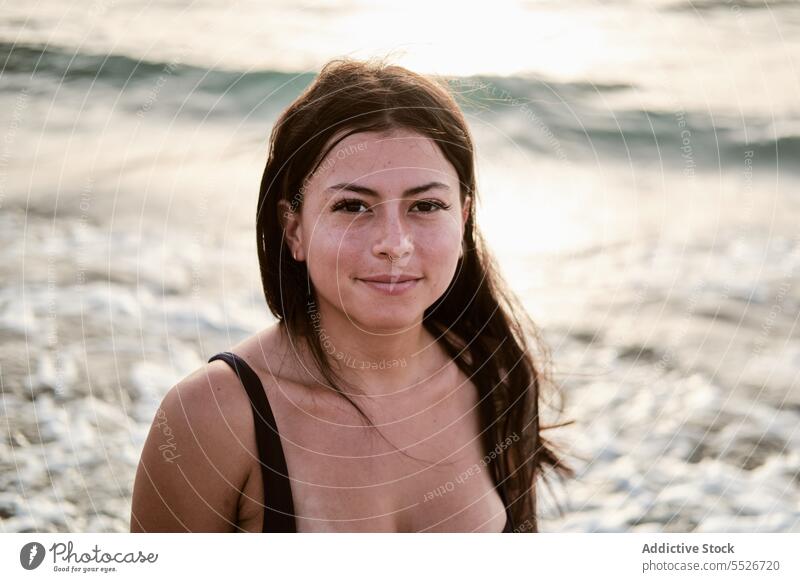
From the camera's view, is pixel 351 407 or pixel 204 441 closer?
pixel 204 441

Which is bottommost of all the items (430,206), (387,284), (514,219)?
(514,219)

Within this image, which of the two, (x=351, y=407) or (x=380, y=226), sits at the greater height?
(x=380, y=226)

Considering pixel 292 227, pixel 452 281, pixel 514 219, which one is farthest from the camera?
pixel 514 219

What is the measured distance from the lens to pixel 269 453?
1750mm

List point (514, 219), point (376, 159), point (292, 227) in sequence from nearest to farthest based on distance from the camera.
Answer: point (376, 159)
point (292, 227)
point (514, 219)

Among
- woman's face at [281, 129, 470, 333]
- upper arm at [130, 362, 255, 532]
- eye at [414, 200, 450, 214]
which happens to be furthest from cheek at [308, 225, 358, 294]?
upper arm at [130, 362, 255, 532]

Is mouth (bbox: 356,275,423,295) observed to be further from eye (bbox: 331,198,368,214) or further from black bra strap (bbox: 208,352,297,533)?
black bra strap (bbox: 208,352,297,533)

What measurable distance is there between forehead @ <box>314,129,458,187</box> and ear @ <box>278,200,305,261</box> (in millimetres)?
100

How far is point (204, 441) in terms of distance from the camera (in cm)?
172

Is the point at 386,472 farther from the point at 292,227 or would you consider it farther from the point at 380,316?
the point at 292,227

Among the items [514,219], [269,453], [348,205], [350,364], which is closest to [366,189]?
[348,205]
